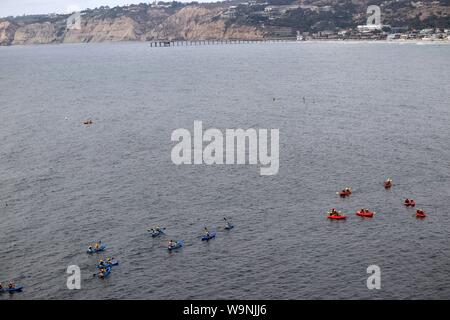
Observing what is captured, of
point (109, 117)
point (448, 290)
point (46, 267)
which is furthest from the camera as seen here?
point (109, 117)

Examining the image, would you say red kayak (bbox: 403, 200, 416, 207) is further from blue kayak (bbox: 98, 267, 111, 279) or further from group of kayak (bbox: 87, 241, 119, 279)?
blue kayak (bbox: 98, 267, 111, 279)

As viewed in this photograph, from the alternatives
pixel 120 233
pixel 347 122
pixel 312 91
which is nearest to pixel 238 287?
pixel 120 233

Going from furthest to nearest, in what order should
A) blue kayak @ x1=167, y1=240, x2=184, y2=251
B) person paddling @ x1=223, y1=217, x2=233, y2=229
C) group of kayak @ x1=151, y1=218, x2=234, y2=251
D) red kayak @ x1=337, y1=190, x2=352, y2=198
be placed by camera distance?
red kayak @ x1=337, y1=190, x2=352, y2=198 < person paddling @ x1=223, y1=217, x2=233, y2=229 < group of kayak @ x1=151, y1=218, x2=234, y2=251 < blue kayak @ x1=167, y1=240, x2=184, y2=251

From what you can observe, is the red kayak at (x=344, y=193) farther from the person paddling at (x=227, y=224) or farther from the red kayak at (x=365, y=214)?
the person paddling at (x=227, y=224)

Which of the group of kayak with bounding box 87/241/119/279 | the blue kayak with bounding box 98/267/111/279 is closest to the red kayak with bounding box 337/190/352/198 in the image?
the group of kayak with bounding box 87/241/119/279

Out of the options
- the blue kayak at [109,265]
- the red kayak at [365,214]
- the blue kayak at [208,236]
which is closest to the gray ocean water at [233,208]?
the blue kayak at [208,236]

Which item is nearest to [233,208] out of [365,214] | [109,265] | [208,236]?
[208,236]

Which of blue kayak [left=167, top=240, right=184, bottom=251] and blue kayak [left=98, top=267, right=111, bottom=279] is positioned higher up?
blue kayak [left=167, top=240, right=184, bottom=251]

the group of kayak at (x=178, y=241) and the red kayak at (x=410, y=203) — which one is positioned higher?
the red kayak at (x=410, y=203)

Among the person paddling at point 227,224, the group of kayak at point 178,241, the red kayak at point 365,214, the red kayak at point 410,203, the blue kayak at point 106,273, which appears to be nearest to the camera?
the blue kayak at point 106,273

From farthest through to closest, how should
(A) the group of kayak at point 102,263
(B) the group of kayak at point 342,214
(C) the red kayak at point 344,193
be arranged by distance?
(C) the red kayak at point 344,193 → (B) the group of kayak at point 342,214 → (A) the group of kayak at point 102,263

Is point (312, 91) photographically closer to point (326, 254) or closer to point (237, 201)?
point (237, 201)
